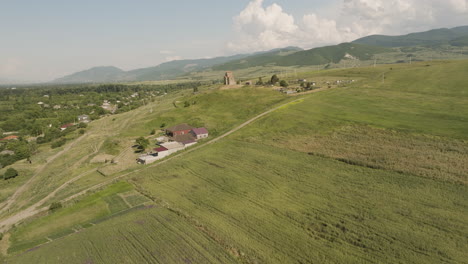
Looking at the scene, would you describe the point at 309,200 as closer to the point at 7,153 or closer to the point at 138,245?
the point at 138,245

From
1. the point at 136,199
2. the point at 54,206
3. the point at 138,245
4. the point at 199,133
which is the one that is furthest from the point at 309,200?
the point at 199,133

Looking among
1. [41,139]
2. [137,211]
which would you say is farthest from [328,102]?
[41,139]

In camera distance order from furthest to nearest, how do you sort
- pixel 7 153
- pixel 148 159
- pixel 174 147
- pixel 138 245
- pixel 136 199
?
pixel 7 153
pixel 174 147
pixel 148 159
pixel 136 199
pixel 138 245

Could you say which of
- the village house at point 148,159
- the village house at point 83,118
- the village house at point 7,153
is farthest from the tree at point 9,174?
the village house at point 83,118

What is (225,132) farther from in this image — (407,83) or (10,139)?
(10,139)

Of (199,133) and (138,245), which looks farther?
(199,133)

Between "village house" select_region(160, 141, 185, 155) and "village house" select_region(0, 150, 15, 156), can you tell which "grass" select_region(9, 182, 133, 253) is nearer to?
"village house" select_region(160, 141, 185, 155)

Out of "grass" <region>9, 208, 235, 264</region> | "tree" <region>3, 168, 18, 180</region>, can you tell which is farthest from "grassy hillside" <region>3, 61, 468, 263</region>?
"tree" <region>3, 168, 18, 180</region>

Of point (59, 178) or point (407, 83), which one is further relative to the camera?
point (407, 83)

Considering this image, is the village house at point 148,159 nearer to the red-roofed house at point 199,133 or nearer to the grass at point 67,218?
the red-roofed house at point 199,133
